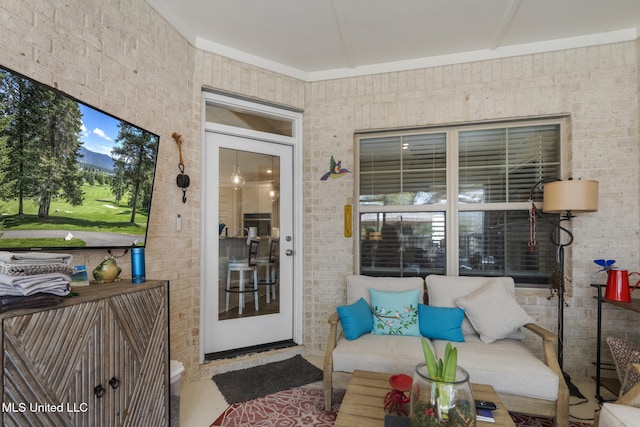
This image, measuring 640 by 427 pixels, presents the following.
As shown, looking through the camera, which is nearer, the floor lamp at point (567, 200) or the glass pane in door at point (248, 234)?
the floor lamp at point (567, 200)

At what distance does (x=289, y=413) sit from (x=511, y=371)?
1.51 metres

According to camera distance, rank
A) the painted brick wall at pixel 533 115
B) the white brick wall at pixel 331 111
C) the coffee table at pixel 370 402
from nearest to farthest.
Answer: the coffee table at pixel 370 402
the white brick wall at pixel 331 111
the painted brick wall at pixel 533 115

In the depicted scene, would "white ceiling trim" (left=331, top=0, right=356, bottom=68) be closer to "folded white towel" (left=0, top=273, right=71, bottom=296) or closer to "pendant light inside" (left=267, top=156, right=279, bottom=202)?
"pendant light inside" (left=267, top=156, right=279, bottom=202)

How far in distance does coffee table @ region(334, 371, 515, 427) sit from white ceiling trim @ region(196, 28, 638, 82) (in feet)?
9.46

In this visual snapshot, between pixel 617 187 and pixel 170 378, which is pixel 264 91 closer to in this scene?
pixel 170 378

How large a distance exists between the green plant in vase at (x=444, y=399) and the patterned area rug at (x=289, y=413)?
118cm

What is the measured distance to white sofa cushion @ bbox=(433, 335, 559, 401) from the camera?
2.07 m

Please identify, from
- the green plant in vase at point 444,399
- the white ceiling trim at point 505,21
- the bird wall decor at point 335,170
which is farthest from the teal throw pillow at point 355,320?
the white ceiling trim at point 505,21

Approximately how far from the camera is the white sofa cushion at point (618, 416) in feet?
4.43

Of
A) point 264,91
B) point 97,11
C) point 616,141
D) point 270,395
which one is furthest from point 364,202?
point 97,11

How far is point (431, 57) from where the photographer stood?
3.36 m

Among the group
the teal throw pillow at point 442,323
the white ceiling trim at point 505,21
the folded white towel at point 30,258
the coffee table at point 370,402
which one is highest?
the white ceiling trim at point 505,21

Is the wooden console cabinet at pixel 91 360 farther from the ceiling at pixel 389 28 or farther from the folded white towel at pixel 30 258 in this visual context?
the ceiling at pixel 389 28

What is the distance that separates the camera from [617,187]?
9.53ft
